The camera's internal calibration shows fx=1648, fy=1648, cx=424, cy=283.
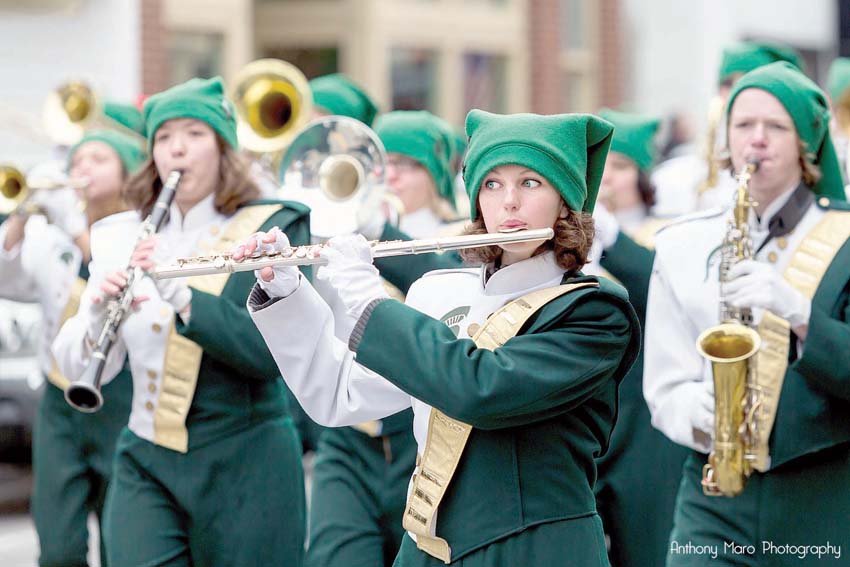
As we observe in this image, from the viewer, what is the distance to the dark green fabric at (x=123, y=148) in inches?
263

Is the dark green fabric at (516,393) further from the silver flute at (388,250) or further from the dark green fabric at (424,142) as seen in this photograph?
the dark green fabric at (424,142)

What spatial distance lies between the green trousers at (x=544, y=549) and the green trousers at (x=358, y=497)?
1.65 meters

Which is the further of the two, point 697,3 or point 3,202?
point 697,3

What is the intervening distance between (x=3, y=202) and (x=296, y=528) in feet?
7.82

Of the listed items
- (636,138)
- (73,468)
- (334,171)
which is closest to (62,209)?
(73,468)

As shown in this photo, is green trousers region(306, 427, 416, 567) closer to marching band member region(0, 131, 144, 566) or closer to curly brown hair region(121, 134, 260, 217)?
curly brown hair region(121, 134, 260, 217)

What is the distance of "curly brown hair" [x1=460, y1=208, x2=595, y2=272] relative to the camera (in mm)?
3682

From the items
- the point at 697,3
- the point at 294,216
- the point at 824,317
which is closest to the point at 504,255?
the point at 824,317

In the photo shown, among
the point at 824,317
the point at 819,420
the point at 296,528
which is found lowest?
the point at 296,528

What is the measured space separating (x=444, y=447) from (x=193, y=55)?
35.6 feet

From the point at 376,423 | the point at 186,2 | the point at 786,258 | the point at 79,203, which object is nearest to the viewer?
the point at 786,258

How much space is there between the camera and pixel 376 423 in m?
5.42

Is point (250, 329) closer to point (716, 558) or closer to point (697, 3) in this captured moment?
point (716, 558)

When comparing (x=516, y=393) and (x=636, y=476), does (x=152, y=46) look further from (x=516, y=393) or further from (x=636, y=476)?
(x=516, y=393)
